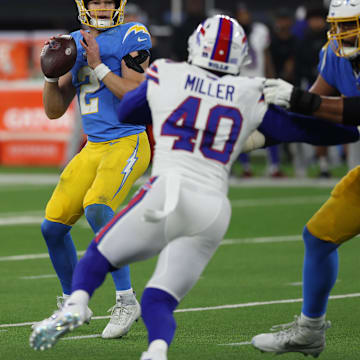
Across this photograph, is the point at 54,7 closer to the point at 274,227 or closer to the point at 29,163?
the point at 29,163

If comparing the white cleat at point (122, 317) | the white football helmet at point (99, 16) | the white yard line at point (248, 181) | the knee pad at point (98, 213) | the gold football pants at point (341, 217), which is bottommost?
the white yard line at point (248, 181)

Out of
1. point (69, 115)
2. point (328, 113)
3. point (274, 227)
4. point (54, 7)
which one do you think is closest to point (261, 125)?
point (328, 113)

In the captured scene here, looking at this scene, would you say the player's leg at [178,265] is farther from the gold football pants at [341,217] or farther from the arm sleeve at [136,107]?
the gold football pants at [341,217]

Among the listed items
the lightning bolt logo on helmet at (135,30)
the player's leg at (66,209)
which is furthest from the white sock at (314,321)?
the lightning bolt logo on helmet at (135,30)

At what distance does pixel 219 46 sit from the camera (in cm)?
445

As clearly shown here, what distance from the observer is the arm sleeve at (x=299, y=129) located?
448cm

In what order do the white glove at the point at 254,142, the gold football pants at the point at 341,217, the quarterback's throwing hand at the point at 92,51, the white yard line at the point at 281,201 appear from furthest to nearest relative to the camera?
1. the white yard line at the point at 281,201
2. the quarterback's throwing hand at the point at 92,51
3. the gold football pants at the point at 341,217
4. the white glove at the point at 254,142

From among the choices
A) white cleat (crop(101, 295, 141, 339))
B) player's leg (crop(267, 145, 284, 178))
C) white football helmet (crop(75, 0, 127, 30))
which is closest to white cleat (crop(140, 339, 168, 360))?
white cleat (crop(101, 295, 141, 339))

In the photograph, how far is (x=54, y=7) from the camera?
25.8m

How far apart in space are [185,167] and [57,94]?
1.55 metres

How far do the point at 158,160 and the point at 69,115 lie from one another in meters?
11.6

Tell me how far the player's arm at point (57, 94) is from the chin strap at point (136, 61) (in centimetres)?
39

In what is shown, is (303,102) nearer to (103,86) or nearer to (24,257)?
(103,86)

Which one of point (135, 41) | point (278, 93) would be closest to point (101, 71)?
point (135, 41)
